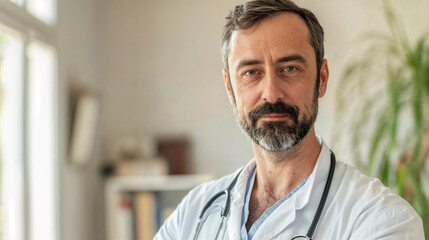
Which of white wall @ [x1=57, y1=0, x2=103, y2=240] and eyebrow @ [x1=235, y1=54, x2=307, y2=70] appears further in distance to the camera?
white wall @ [x1=57, y1=0, x2=103, y2=240]

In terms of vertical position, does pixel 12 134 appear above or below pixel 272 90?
below

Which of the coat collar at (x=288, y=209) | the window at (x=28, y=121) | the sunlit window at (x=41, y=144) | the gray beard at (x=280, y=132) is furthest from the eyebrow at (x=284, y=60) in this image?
the sunlit window at (x=41, y=144)

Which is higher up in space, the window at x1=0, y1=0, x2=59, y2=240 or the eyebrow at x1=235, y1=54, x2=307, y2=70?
the eyebrow at x1=235, y1=54, x2=307, y2=70

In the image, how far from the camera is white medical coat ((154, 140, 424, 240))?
1168 mm

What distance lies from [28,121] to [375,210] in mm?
1739

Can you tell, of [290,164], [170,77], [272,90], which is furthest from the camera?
[170,77]

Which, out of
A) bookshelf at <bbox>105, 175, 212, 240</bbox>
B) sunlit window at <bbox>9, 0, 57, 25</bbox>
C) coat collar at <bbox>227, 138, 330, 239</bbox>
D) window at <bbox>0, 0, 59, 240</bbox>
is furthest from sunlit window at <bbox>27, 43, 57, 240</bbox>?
coat collar at <bbox>227, 138, 330, 239</bbox>

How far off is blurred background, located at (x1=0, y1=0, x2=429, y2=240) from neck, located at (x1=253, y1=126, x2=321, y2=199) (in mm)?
1181

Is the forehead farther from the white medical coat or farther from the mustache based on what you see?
the white medical coat

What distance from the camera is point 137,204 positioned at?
128 inches

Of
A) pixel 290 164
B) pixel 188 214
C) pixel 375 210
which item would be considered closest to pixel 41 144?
pixel 188 214

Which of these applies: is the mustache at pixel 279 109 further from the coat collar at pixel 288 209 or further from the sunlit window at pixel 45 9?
the sunlit window at pixel 45 9

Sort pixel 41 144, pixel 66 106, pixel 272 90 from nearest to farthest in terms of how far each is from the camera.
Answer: pixel 272 90, pixel 41 144, pixel 66 106

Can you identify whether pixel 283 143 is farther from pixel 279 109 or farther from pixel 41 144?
pixel 41 144
